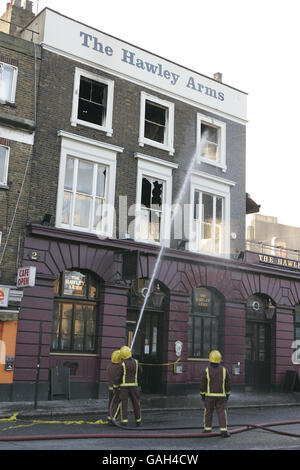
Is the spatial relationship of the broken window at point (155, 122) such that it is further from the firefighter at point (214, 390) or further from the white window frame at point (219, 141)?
the firefighter at point (214, 390)

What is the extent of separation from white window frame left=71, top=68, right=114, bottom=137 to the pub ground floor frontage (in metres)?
3.99

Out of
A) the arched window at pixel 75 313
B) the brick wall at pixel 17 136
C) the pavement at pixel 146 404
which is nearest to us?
the pavement at pixel 146 404

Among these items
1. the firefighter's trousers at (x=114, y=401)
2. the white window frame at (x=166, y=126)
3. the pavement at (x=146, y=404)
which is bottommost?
the pavement at (x=146, y=404)

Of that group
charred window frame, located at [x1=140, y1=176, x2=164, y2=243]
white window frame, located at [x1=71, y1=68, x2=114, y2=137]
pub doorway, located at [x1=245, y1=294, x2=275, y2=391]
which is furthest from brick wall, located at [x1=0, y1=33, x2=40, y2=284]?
pub doorway, located at [x1=245, y1=294, x2=275, y2=391]

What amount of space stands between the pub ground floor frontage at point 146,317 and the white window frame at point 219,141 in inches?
160

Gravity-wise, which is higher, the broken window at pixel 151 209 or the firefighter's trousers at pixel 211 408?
the broken window at pixel 151 209

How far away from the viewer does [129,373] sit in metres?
13.1

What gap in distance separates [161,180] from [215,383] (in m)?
11.2

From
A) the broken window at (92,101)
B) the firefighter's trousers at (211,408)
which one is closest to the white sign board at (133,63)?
the broken window at (92,101)

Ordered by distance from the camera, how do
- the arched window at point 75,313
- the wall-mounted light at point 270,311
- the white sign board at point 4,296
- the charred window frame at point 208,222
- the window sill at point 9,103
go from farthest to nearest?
the wall-mounted light at point 270,311 < the charred window frame at point 208,222 < the arched window at point 75,313 < the window sill at point 9,103 < the white sign board at point 4,296

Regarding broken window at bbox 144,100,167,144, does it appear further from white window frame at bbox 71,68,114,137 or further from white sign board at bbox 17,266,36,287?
white sign board at bbox 17,266,36,287

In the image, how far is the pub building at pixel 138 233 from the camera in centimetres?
1847

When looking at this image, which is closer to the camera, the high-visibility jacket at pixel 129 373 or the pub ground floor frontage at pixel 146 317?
the high-visibility jacket at pixel 129 373
